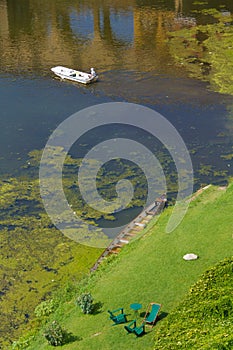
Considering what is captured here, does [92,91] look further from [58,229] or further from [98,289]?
[98,289]

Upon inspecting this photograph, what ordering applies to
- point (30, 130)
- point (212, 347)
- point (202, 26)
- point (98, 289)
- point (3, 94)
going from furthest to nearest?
point (202, 26) → point (3, 94) → point (30, 130) → point (98, 289) → point (212, 347)

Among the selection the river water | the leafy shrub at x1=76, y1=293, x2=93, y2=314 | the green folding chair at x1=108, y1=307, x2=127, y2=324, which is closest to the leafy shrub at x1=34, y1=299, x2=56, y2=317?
the leafy shrub at x1=76, y1=293, x2=93, y2=314

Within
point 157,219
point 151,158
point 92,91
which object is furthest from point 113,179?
point 92,91

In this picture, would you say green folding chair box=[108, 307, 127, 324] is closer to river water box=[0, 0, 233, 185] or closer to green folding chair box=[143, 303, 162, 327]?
green folding chair box=[143, 303, 162, 327]

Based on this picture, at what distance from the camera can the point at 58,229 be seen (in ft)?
86.7

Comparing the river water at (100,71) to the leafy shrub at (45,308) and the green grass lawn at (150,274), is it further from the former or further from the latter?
the leafy shrub at (45,308)

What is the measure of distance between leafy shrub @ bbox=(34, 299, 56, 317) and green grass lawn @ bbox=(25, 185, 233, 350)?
1.80 feet

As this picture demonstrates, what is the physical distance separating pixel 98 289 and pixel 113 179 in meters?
10.7

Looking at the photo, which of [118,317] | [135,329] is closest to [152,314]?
[135,329]

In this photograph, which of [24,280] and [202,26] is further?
[202,26]

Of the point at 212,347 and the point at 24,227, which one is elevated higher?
the point at 212,347

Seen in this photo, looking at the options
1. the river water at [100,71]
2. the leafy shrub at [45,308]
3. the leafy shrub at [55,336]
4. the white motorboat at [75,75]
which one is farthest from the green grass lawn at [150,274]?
the white motorboat at [75,75]

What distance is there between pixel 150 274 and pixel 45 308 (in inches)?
150

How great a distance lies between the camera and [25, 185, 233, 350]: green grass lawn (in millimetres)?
17672
